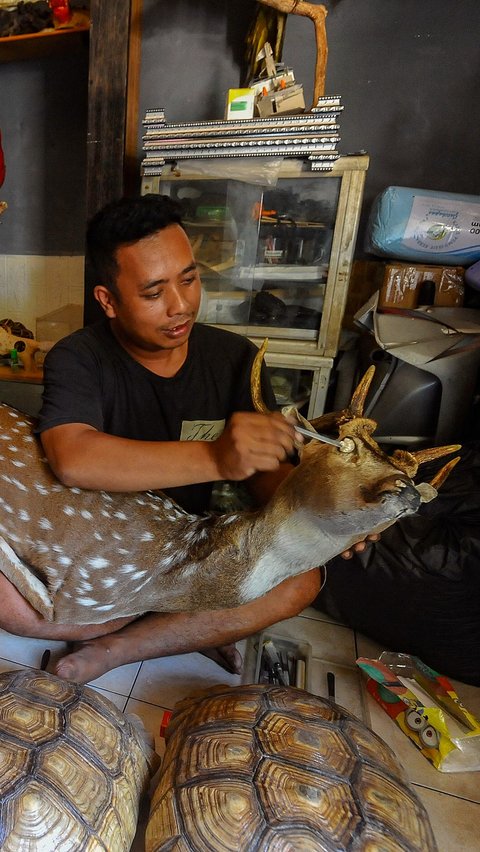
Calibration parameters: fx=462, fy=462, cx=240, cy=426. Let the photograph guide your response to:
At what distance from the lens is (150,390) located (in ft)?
4.55

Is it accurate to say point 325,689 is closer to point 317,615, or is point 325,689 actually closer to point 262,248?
point 317,615

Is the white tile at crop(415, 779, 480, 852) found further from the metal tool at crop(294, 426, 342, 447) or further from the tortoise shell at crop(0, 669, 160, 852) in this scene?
the metal tool at crop(294, 426, 342, 447)

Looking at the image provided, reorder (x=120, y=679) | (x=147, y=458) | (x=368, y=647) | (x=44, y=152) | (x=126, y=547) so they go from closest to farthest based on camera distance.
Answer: (x=147, y=458) → (x=126, y=547) → (x=120, y=679) → (x=368, y=647) → (x=44, y=152)

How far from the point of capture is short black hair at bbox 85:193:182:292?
122 cm

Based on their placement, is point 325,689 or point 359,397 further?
point 325,689

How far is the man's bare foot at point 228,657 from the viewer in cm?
142

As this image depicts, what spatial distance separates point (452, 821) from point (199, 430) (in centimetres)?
116

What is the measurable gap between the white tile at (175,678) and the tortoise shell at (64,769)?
349 mm

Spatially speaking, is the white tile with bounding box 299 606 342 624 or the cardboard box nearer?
the white tile with bounding box 299 606 342 624

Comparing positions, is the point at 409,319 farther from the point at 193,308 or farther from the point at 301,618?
the point at 301,618

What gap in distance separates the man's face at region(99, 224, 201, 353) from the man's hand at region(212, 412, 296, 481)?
44cm

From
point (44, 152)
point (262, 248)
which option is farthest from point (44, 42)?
point (262, 248)

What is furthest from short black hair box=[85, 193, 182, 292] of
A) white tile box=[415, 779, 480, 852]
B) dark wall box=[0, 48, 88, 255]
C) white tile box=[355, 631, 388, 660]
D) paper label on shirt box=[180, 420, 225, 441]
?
dark wall box=[0, 48, 88, 255]

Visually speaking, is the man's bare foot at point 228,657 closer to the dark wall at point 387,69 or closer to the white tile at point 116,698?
the white tile at point 116,698
